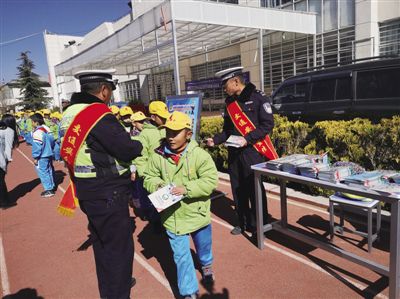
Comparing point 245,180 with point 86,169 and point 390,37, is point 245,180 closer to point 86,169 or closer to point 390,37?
point 86,169

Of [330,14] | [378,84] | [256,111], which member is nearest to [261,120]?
[256,111]

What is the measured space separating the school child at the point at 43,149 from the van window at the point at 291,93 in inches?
245

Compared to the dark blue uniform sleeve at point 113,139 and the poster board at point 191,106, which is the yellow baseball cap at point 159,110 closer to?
the poster board at point 191,106

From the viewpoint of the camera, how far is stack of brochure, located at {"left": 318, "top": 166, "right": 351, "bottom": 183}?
9.00 feet

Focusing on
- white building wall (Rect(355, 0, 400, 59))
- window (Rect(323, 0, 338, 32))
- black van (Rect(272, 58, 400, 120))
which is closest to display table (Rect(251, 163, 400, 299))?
black van (Rect(272, 58, 400, 120))

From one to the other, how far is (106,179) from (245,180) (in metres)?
1.98

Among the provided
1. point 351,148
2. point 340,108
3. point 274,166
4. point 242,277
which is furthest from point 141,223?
point 340,108

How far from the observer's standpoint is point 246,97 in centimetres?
377

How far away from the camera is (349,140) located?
4.84 m

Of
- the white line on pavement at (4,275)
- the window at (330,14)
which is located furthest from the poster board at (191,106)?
the window at (330,14)

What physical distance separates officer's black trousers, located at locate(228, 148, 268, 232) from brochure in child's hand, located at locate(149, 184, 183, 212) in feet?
4.76

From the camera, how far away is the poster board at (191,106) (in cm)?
517

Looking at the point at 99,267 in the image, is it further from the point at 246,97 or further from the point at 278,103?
the point at 278,103

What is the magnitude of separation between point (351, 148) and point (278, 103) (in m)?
4.68
